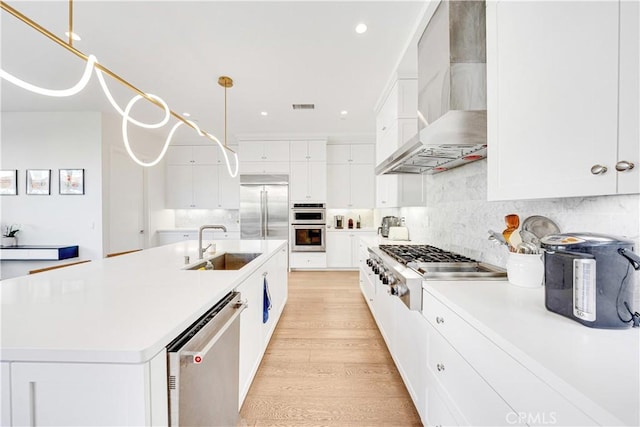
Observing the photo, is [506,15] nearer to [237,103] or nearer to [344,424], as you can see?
[344,424]

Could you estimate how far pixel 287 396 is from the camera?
1782 millimetres

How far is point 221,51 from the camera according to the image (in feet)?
8.35

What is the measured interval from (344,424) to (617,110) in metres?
1.87

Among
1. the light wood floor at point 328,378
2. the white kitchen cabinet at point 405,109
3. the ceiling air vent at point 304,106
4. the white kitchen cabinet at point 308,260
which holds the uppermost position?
the ceiling air vent at point 304,106

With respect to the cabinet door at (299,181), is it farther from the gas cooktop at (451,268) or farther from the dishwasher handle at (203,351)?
the dishwasher handle at (203,351)

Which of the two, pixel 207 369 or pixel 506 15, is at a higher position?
pixel 506 15

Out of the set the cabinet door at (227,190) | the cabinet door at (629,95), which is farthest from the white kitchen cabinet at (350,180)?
the cabinet door at (629,95)

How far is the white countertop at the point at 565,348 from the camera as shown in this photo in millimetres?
545

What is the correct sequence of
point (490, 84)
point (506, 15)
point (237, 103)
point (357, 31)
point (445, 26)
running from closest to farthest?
point (506, 15)
point (490, 84)
point (445, 26)
point (357, 31)
point (237, 103)

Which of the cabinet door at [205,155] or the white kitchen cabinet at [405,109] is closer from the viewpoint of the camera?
the white kitchen cabinet at [405,109]

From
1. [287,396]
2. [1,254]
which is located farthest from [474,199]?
[1,254]

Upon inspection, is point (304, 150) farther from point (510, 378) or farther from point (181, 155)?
point (510, 378)

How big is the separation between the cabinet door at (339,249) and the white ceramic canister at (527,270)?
4.18 metres

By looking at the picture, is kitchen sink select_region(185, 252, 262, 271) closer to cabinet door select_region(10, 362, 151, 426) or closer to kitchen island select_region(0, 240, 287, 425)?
kitchen island select_region(0, 240, 287, 425)
